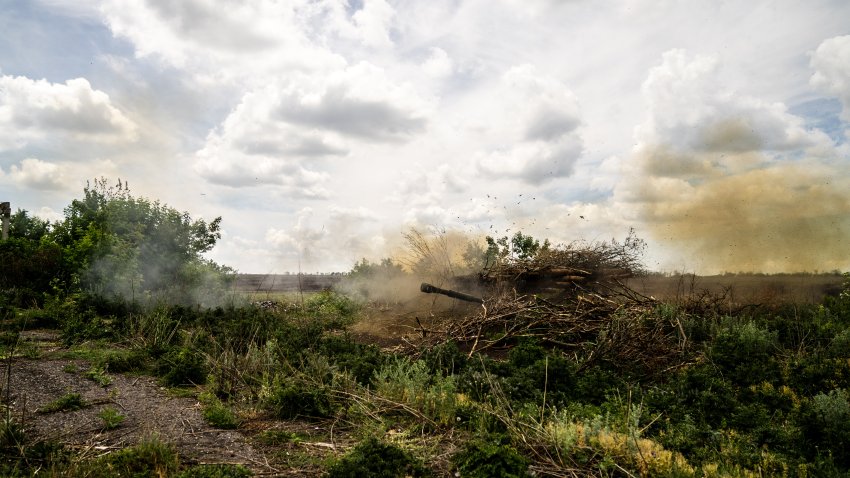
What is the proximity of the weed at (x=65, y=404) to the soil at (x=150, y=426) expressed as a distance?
0.05m

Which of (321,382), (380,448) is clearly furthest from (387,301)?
(380,448)

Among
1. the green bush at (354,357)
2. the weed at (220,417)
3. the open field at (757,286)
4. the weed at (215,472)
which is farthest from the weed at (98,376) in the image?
the open field at (757,286)

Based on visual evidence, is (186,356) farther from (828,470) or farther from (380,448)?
(828,470)

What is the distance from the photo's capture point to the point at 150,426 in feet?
18.9

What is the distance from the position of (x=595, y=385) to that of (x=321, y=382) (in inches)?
148

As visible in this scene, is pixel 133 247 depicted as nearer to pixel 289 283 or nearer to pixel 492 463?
pixel 492 463

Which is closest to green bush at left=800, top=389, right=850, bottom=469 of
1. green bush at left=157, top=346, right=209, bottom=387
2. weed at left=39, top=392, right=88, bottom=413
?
green bush at left=157, top=346, right=209, bottom=387

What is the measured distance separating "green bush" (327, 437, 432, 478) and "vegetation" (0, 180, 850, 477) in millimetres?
13

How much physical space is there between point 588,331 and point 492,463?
7164mm

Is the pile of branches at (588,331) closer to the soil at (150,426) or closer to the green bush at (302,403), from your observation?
the green bush at (302,403)

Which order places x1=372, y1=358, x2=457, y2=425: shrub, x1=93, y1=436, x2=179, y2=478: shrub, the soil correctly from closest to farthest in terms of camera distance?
x1=93, y1=436, x2=179, y2=478: shrub < the soil < x1=372, y1=358, x2=457, y2=425: shrub

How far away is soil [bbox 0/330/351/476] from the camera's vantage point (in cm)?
488

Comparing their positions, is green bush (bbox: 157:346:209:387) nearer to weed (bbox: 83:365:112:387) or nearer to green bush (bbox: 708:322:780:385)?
weed (bbox: 83:365:112:387)

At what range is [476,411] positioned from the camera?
5.73m
